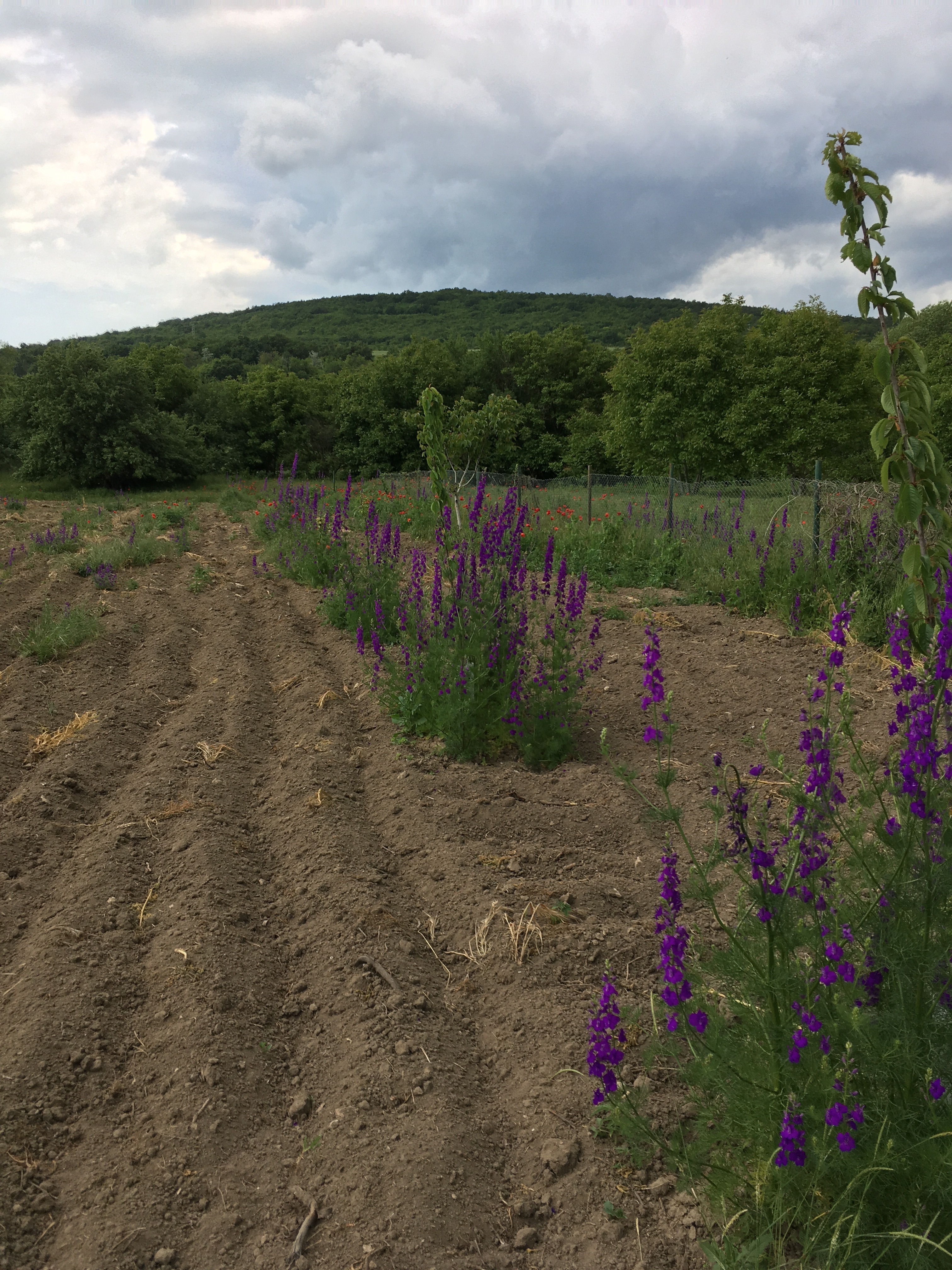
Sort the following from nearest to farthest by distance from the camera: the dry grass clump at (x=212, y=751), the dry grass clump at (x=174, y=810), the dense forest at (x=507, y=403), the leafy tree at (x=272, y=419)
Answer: the dry grass clump at (x=174, y=810) < the dry grass clump at (x=212, y=751) < the dense forest at (x=507, y=403) < the leafy tree at (x=272, y=419)

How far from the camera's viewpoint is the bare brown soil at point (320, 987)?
2199 mm

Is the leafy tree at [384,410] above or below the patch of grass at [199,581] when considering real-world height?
above

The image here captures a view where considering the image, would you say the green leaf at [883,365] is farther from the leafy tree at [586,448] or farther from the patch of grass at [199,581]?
the leafy tree at [586,448]

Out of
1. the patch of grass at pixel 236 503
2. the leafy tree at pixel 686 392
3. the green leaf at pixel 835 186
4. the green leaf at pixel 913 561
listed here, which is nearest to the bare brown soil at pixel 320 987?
the green leaf at pixel 913 561

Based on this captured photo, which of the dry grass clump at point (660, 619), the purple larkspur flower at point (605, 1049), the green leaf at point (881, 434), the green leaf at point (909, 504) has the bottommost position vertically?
the purple larkspur flower at point (605, 1049)

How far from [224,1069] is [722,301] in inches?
1527

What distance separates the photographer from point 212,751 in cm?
540

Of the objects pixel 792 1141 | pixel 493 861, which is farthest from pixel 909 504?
pixel 493 861

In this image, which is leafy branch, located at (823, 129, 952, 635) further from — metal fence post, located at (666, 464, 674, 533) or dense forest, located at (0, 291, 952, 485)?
dense forest, located at (0, 291, 952, 485)

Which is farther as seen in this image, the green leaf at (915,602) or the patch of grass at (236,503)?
the patch of grass at (236,503)

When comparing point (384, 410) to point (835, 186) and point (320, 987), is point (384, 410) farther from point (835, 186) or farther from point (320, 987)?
point (835, 186)

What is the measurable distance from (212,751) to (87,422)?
2718 cm

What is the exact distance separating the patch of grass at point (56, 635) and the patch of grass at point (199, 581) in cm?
259

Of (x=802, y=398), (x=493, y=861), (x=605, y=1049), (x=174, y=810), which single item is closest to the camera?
(x=605, y=1049)
